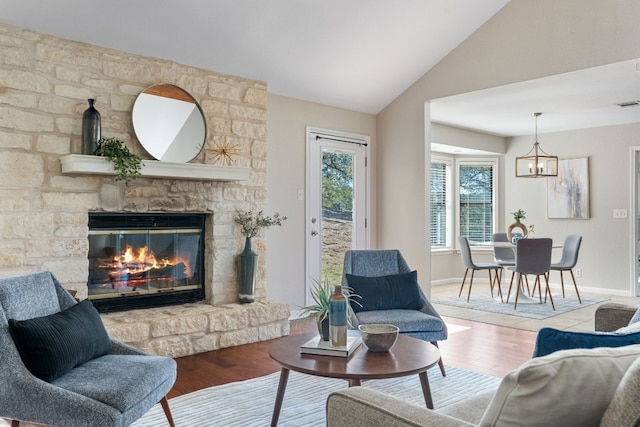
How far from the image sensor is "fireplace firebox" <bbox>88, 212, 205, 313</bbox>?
3939 mm

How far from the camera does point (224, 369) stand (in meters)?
3.56

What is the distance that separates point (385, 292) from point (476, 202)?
558 centimetres

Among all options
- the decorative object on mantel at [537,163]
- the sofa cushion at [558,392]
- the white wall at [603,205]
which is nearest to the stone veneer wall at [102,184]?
the sofa cushion at [558,392]

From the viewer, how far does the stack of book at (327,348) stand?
2381 mm

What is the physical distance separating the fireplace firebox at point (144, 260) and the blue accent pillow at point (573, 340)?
337 cm

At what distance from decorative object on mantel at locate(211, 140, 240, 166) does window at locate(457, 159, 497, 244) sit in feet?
16.5

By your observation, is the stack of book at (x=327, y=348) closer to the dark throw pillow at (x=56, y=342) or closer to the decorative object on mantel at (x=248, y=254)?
the dark throw pillow at (x=56, y=342)

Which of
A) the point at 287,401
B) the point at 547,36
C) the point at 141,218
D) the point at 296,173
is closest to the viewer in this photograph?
the point at 287,401

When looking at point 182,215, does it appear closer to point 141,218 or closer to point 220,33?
point 141,218

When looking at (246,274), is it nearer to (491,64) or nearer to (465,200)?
(491,64)

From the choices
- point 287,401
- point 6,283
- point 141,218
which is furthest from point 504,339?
point 6,283

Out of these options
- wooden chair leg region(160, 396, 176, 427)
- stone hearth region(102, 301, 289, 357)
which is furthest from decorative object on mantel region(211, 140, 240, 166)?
wooden chair leg region(160, 396, 176, 427)

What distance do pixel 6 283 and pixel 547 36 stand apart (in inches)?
173

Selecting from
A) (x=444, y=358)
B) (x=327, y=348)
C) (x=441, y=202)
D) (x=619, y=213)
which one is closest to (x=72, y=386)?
(x=327, y=348)
